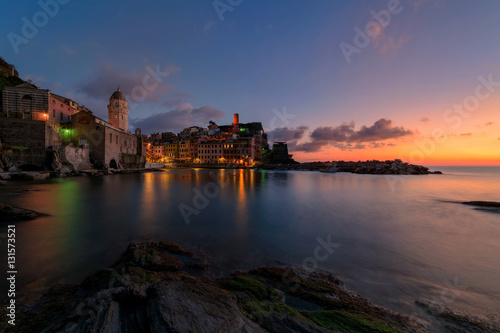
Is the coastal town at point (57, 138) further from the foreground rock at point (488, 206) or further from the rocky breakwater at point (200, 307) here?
the foreground rock at point (488, 206)

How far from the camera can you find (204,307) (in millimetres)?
2748

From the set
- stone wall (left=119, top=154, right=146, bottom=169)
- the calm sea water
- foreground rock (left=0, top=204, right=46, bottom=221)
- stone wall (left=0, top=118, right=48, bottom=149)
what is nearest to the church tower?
stone wall (left=119, top=154, right=146, bottom=169)

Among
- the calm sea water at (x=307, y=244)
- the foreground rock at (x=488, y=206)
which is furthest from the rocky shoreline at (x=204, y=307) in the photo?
the foreground rock at (x=488, y=206)

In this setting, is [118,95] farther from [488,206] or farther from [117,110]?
[488,206]

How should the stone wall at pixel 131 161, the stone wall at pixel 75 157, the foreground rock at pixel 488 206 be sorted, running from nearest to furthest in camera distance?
the foreground rock at pixel 488 206, the stone wall at pixel 75 157, the stone wall at pixel 131 161

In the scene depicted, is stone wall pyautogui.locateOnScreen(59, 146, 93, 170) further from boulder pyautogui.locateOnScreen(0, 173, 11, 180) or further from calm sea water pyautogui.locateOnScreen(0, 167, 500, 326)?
calm sea water pyautogui.locateOnScreen(0, 167, 500, 326)

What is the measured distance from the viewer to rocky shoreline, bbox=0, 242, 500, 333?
96.0 inches

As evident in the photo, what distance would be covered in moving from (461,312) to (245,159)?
280 feet

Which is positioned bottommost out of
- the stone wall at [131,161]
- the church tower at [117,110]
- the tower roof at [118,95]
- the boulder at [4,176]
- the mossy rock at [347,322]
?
the mossy rock at [347,322]

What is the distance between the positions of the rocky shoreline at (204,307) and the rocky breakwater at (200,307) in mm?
11

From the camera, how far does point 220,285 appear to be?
4039mm

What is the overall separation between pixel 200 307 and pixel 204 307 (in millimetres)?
58

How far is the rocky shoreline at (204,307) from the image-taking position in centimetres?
244

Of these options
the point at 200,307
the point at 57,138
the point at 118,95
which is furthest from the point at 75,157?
the point at 200,307
